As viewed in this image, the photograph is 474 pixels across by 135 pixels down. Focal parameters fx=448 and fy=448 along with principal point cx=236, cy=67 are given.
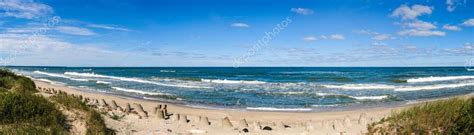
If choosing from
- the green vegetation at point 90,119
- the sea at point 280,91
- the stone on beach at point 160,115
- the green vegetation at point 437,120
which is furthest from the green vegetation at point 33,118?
the sea at point 280,91

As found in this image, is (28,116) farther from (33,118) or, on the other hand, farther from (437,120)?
(437,120)

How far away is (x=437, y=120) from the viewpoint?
7.77 metres

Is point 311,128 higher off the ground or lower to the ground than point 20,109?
lower

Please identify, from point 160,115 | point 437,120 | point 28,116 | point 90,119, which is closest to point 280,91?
point 160,115

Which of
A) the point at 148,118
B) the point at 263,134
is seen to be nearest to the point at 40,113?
the point at 148,118

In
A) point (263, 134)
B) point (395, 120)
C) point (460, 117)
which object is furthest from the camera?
point (263, 134)

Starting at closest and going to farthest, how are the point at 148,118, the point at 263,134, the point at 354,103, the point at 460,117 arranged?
1. the point at 460,117
2. the point at 263,134
3. the point at 148,118
4. the point at 354,103

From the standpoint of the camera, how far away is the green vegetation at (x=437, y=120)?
7.55 meters

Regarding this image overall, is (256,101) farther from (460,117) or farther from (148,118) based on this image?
(460,117)

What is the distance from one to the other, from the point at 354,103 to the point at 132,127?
15.4 m

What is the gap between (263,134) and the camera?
11062 millimetres

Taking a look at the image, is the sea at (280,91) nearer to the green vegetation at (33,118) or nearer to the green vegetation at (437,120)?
the green vegetation at (437,120)

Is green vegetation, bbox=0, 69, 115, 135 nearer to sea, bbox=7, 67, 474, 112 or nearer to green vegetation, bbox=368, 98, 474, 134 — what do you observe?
green vegetation, bbox=368, 98, 474, 134

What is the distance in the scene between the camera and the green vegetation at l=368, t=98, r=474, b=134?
755 cm
